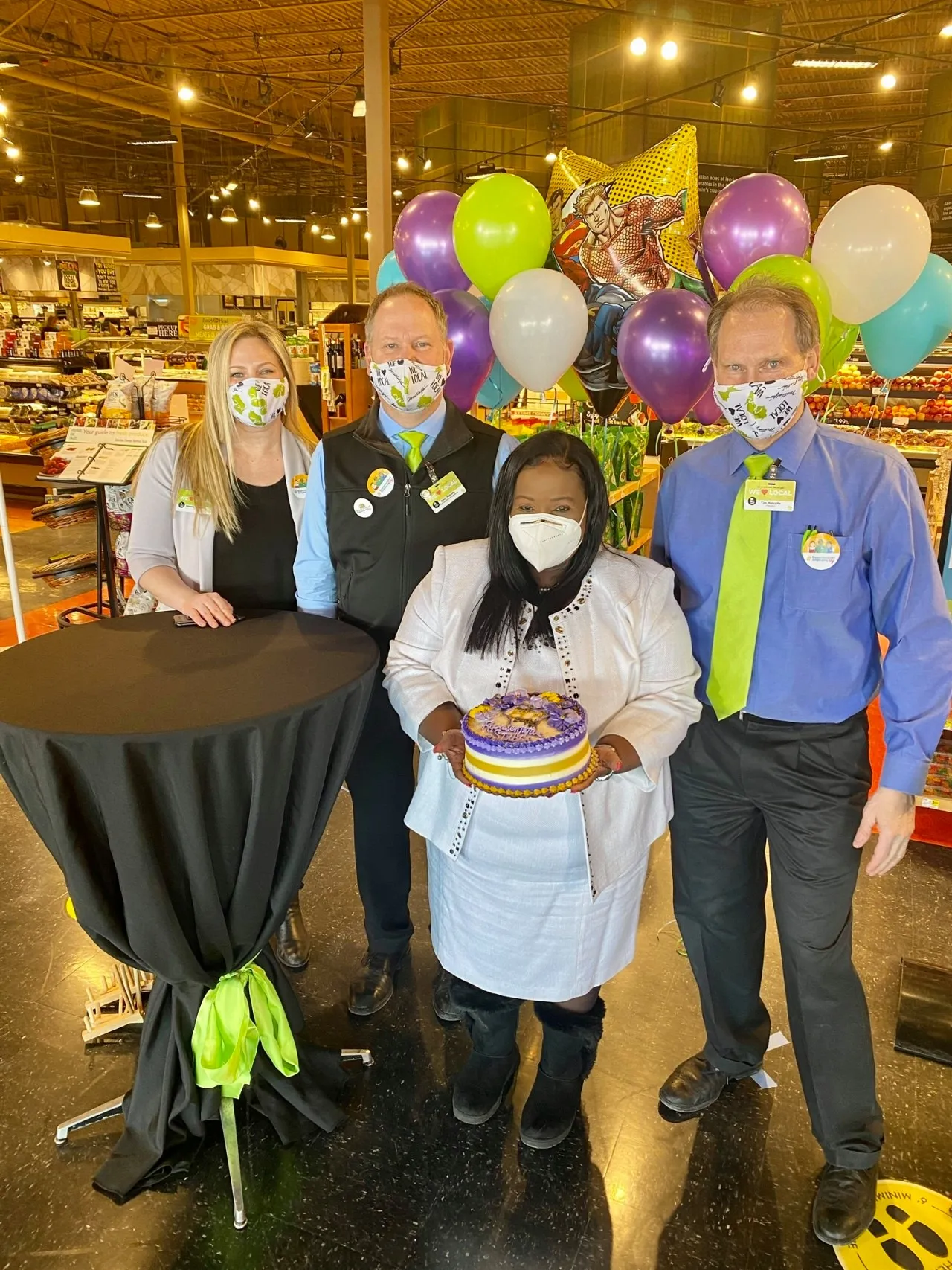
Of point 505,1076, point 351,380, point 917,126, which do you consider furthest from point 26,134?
point 505,1076

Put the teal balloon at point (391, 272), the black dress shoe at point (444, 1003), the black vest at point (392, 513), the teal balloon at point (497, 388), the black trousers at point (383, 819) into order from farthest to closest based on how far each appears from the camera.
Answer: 1. the teal balloon at point (391, 272)
2. the teal balloon at point (497, 388)
3. the black dress shoe at point (444, 1003)
4. the black trousers at point (383, 819)
5. the black vest at point (392, 513)

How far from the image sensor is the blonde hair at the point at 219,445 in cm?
208

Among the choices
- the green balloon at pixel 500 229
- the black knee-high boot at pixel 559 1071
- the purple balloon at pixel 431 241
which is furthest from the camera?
the purple balloon at pixel 431 241

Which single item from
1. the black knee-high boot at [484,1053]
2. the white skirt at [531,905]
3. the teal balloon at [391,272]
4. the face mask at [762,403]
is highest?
the teal balloon at [391,272]

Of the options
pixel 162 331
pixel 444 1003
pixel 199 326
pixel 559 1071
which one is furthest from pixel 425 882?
pixel 162 331

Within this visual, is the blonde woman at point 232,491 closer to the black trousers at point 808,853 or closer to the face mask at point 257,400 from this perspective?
the face mask at point 257,400

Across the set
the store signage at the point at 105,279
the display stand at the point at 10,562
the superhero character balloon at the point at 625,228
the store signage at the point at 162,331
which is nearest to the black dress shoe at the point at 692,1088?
the superhero character balloon at the point at 625,228

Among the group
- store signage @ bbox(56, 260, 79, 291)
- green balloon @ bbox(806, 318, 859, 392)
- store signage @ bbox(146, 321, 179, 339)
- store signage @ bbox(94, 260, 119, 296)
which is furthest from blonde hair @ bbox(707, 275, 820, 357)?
store signage @ bbox(94, 260, 119, 296)

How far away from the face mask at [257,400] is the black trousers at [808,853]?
4.21 ft

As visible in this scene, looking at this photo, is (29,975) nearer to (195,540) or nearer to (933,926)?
(195,540)

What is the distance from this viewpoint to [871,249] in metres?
2.39

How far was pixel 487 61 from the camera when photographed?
12.0 meters

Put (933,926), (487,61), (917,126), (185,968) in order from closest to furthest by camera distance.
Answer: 1. (185,968)
2. (933,926)
3. (487,61)
4. (917,126)

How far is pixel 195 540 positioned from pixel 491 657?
88 centimetres
